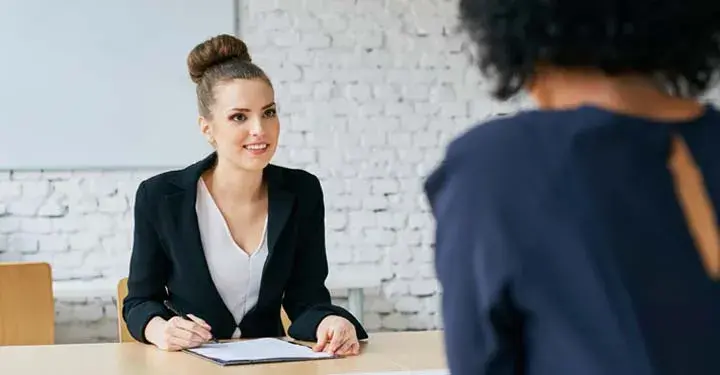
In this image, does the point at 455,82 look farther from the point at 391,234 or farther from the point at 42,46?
the point at 42,46

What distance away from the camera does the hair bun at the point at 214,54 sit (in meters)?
2.47

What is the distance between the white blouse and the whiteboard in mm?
1713

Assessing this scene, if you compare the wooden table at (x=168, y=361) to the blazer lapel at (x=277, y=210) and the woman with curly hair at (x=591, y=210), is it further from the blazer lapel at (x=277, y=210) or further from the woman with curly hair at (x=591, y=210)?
the woman with curly hair at (x=591, y=210)

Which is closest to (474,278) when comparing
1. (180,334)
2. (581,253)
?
(581,253)

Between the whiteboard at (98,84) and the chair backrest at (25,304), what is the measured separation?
111cm

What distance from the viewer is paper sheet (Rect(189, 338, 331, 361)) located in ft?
6.19

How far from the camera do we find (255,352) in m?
1.94

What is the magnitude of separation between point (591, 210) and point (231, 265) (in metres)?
1.67

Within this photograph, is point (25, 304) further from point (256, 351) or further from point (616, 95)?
point (616, 95)

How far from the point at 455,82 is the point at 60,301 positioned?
1.88 metres

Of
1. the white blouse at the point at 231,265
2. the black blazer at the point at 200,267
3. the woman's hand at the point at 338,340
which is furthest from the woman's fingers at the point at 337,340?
the white blouse at the point at 231,265

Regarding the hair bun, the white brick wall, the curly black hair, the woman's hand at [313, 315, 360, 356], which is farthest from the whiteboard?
the curly black hair

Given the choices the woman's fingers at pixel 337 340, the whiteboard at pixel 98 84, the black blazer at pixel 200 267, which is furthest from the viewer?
the whiteboard at pixel 98 84

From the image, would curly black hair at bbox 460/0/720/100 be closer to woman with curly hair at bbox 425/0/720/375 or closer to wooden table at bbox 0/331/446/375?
woman with curly hair at bbox 425/0/720/375
